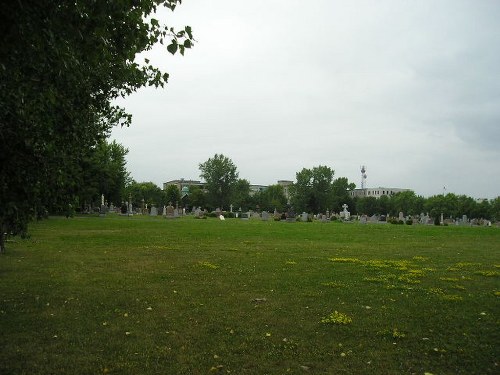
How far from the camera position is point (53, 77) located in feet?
18.7

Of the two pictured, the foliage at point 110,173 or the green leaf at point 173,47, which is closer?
the green leaf at point 173,47

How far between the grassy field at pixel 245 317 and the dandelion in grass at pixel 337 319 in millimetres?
33

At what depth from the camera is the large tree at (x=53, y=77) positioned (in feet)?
14.5

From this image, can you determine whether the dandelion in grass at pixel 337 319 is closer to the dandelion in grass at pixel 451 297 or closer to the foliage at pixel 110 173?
the dandelion in grass at pixel 451 297

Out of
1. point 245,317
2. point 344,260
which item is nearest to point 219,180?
point 344,260

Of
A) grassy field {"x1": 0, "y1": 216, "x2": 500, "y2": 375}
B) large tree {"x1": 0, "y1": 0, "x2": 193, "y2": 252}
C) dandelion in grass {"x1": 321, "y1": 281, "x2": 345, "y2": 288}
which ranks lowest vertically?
grassy field {"x1": 0, "y1": 216, "x2": 500, "y2": 375}

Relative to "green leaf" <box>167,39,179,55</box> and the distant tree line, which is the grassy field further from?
the distant tree line

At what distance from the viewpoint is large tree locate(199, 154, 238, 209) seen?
11469 cm

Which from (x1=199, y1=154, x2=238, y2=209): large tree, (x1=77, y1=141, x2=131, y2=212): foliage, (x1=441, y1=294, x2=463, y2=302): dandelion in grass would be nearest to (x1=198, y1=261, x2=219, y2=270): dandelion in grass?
(x1=441, y1=294, x2=463, y2=302): dandelion in grass

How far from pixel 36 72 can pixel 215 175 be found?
109m

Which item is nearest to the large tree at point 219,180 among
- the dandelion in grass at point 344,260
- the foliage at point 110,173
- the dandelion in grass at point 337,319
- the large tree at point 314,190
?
the large tree at point 314,190

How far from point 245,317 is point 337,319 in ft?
5.12

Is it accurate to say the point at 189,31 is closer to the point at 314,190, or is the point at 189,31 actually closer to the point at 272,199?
the point at 314,190

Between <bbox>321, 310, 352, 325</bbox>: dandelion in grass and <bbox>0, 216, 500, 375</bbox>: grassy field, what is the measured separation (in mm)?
33
